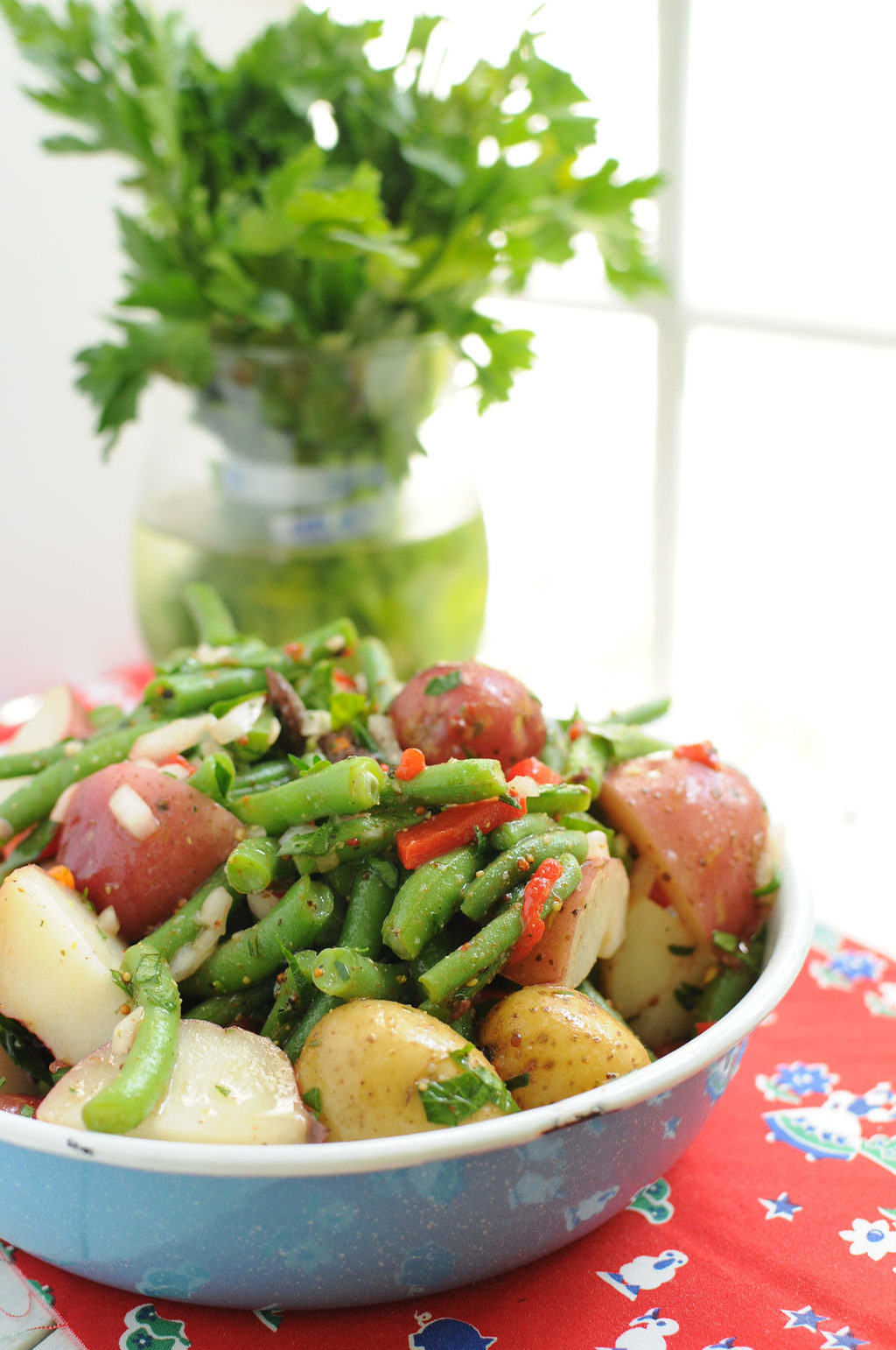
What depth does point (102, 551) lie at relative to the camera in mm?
3627

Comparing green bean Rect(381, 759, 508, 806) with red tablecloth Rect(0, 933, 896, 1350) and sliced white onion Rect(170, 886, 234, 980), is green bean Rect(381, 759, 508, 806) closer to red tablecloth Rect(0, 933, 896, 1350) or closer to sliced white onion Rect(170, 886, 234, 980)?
sliced white onion Rect(170, 886, 234, 980)

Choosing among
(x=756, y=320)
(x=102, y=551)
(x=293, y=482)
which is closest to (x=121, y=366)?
(x=293, y=482)

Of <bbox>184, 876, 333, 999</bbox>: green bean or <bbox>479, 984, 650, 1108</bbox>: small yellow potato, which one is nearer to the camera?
<bbox>479, 984, 650, 1108</bbox>: small yellow potato

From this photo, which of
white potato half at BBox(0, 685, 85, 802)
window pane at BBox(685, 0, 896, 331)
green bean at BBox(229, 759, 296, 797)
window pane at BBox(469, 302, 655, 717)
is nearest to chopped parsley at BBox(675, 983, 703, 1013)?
green bean at BBox(229, 759, 296, 797)

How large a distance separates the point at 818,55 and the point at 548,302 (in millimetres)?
1015

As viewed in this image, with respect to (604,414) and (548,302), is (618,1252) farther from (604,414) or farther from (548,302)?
(604,414)

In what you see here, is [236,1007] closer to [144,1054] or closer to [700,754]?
[144,1054]

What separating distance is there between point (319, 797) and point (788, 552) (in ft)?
7.47

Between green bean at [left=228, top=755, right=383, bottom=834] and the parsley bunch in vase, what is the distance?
3.03ft

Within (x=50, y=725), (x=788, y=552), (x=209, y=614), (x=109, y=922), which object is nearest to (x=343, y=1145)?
(x=109, y=922)

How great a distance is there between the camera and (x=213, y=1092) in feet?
2.82

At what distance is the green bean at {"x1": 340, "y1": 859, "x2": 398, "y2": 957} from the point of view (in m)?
1.00

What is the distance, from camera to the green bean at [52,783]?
1201 mm

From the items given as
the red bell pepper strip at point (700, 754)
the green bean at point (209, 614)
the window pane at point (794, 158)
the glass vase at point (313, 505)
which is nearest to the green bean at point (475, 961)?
the red bell pepper strip at point (700, 754)
